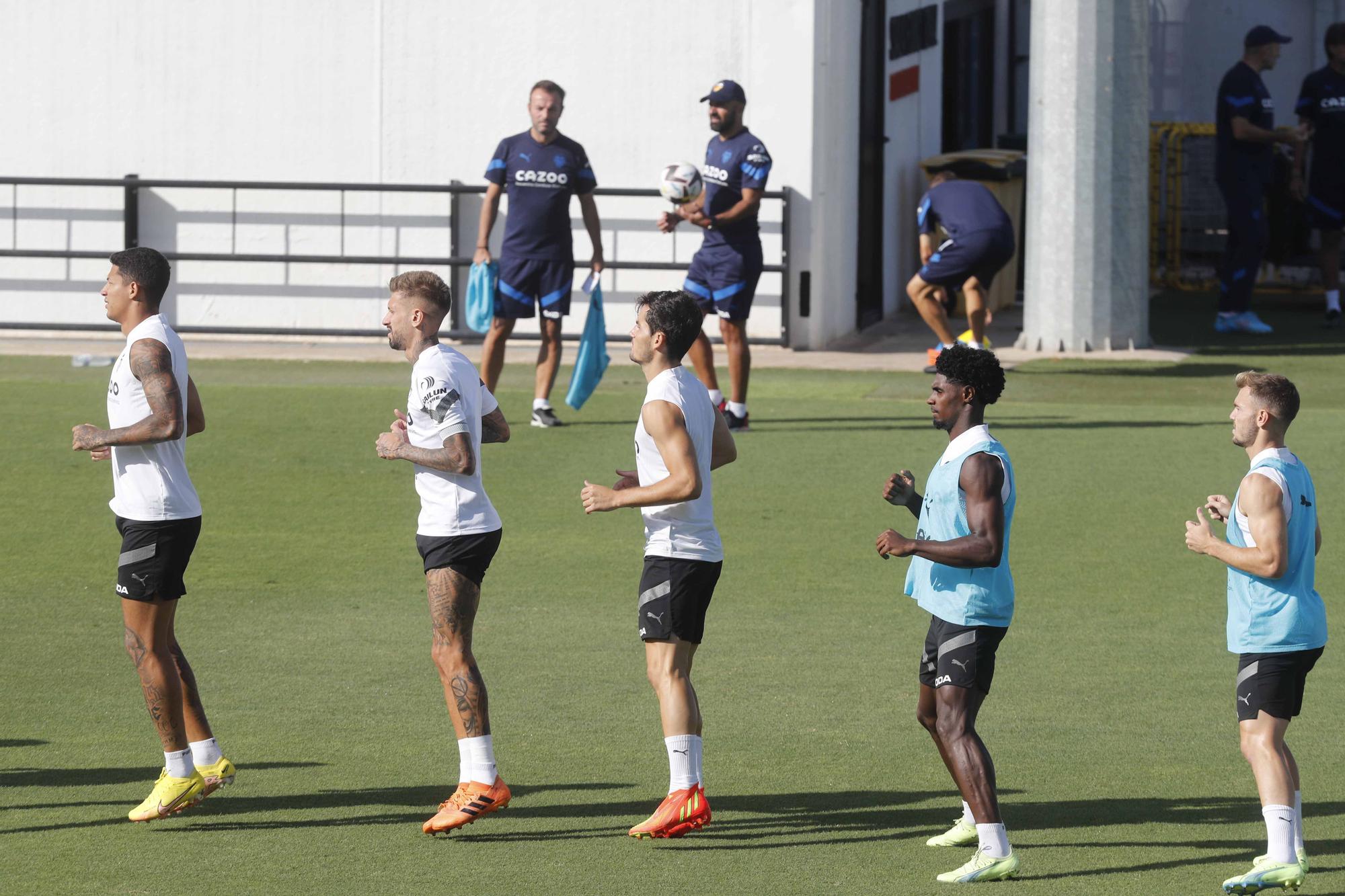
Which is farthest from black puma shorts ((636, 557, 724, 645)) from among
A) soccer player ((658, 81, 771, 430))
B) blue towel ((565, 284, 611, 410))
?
blue towel ((565, 284, 611, 410))

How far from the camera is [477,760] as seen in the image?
18.3 feet

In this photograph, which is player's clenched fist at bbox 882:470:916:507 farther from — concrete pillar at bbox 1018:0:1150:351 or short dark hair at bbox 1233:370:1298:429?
concrete pillar at bbox 1018:0:1150:351

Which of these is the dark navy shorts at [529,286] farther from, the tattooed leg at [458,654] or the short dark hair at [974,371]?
the short dark hair at [974,371]

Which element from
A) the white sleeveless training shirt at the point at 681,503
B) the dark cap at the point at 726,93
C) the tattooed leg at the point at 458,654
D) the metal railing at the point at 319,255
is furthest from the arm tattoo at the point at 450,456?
the metal railing at the point at 319,255

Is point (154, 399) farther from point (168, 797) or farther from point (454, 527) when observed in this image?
point (168, 797)

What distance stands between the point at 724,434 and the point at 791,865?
54.2 inches

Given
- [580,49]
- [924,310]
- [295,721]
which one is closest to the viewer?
[295,721]

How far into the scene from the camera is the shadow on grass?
19.5 feet

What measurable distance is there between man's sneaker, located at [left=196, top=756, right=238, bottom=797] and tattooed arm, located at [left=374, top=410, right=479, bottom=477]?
110cm

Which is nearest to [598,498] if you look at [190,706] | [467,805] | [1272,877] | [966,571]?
[467,805]

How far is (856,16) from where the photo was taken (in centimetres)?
1803

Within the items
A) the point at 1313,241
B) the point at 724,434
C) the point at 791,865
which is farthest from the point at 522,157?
the point at 1313,241

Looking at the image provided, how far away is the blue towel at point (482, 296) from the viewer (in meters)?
12.7

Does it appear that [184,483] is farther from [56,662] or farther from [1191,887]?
[1191,887]
